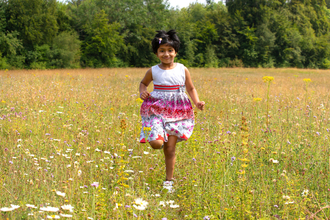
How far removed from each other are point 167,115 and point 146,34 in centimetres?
3788

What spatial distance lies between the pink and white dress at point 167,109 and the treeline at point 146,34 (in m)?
25.7

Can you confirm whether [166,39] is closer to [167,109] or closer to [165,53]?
[165,53]

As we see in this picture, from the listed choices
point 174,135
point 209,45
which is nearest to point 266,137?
point 174,135

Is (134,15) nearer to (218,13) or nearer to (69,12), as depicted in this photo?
(69,12)

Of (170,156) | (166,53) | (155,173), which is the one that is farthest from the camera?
(155,173)

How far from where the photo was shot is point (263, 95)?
7859 mm

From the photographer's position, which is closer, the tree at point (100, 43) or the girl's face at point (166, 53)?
the girl's face at point (166, 53)

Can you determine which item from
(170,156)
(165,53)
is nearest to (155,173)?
(170,156)

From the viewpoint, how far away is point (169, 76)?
10.3 feet

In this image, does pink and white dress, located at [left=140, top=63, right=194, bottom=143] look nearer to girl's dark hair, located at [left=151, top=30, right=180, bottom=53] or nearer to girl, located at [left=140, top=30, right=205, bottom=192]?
girl, located at [left=140, top=30, right=205, bottom=192]

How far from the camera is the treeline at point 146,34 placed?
28.4 meters

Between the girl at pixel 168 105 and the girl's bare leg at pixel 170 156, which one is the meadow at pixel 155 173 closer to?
the girl's bare leg at pixel 170 156

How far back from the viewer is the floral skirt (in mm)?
2983

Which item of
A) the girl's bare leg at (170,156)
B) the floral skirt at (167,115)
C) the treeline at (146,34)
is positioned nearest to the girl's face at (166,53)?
the floral skirt at (167,115)
